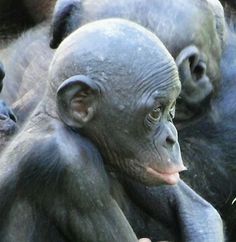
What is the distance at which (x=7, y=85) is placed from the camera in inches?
181

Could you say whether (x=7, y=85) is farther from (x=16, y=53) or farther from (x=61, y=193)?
(x=61, y=193)

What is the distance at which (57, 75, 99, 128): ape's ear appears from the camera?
3.34 meters

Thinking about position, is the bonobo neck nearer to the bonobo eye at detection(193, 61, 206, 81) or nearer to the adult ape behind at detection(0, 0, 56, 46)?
the bonobo eye at detection(193, 61, 206, 81)

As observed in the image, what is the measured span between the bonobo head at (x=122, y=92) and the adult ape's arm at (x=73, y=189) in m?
0.06

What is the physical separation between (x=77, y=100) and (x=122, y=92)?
0.13 m

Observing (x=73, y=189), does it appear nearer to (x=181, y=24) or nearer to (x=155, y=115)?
(x=155, y=115)

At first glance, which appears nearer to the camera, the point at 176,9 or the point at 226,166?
the point at 176,9

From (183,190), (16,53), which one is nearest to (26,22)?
(16,53)

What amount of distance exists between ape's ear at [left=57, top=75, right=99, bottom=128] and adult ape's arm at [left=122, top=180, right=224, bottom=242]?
1.53 feet

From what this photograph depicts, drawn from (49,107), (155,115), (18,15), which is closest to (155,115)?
(155,115)

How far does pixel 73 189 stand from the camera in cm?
347

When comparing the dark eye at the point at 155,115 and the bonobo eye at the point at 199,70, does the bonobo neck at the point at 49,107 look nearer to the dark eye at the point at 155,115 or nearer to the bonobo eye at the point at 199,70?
the dark eye at the point at 155,115

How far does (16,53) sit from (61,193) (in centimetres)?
136

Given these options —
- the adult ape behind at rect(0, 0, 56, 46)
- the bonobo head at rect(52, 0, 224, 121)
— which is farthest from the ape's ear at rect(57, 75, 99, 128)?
the adult ape behind at rect(0, 0, 56, 46)
